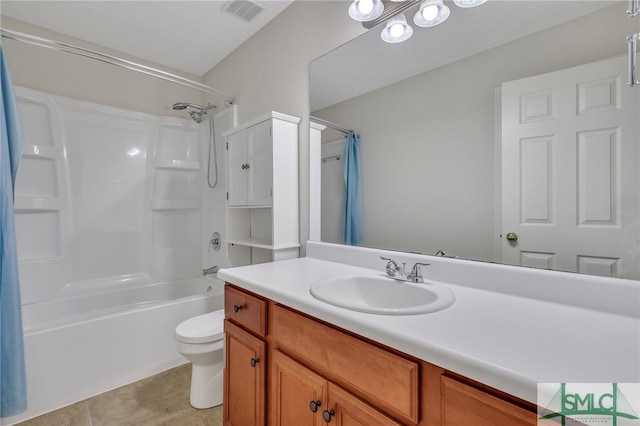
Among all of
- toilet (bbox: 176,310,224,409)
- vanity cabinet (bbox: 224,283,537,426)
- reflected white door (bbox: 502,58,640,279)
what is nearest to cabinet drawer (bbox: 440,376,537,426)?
vanity cabinet (bbox: 224,283,537,426)

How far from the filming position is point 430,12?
4.02 ft

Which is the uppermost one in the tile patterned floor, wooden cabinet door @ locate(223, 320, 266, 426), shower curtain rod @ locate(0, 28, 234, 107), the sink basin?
shower curtain rod @ locate(0, 28, 234, 107)

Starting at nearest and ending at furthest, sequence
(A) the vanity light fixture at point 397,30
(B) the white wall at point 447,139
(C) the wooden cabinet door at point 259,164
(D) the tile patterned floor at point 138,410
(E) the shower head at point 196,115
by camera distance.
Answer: (B) the white wall at point 447,139 < (A) the vanity light fixture at point 397,30 < (D) the tile patterned floor at point 138,410 < (C) the wooden cabinet door at point 259,164 < (E) the shower head at point 196,115

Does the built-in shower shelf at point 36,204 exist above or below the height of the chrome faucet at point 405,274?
above

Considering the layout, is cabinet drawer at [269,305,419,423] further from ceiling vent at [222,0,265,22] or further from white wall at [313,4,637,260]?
ceiling vent at [222,0,265,22]

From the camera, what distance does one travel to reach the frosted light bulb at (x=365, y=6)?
1.33 meters

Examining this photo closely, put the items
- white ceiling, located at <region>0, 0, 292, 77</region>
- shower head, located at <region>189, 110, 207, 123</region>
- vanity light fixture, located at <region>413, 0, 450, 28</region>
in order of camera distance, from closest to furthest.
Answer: vanity light fixture, located at <region>413, 0, 450, 28</region> < white ceiling, located at <region>0, 0, 292, 77</region> < shower head, located at <region>189, 110, 207, 123</region>

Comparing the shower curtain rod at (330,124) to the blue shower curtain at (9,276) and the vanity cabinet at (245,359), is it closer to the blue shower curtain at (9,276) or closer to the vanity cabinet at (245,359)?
the vanity cabinet at (245,359)

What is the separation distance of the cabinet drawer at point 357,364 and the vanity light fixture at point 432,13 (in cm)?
132

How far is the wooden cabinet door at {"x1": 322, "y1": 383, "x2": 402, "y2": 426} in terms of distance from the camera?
2.39 feet

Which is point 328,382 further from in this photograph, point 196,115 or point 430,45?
point 196,115

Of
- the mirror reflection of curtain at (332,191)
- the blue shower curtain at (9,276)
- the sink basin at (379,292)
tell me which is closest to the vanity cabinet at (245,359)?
the sink basin at (379,292)

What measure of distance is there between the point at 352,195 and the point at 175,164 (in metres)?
2.01

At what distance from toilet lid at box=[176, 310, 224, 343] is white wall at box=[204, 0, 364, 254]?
0.72m
